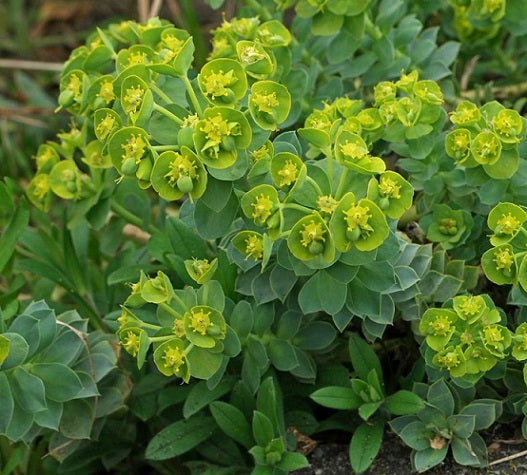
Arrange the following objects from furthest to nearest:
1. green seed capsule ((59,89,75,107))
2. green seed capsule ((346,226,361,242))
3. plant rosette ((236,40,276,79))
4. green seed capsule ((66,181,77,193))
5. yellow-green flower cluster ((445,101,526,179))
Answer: green seed capsule ((66,181,77,193))
green seed capsule ((59,89,75,107))
yellow-green flower cluster ((445,101,526,179))
plant rosette ((236,40,276,79))
green seed capsule ((346,226,361,242))

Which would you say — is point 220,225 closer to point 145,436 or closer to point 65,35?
point 145,436

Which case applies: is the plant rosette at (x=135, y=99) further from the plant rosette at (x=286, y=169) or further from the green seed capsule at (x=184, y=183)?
the plant rosette at (x=286, y=169)

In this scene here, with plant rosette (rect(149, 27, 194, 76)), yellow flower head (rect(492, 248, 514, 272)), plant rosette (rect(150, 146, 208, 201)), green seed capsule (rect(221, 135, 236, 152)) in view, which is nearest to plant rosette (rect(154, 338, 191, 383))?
plant rosette (rect(150, 146, 208, 201))

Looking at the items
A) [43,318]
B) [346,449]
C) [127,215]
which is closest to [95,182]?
[127,215]

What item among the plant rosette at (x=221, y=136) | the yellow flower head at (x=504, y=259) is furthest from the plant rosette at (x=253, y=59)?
the yellow flower head at (x=504, y=259)

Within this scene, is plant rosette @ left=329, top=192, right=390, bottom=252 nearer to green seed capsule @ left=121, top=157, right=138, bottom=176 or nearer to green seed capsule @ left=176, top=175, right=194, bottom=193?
green seed capsule @ left=176, top=175, right=194, bottom=193
